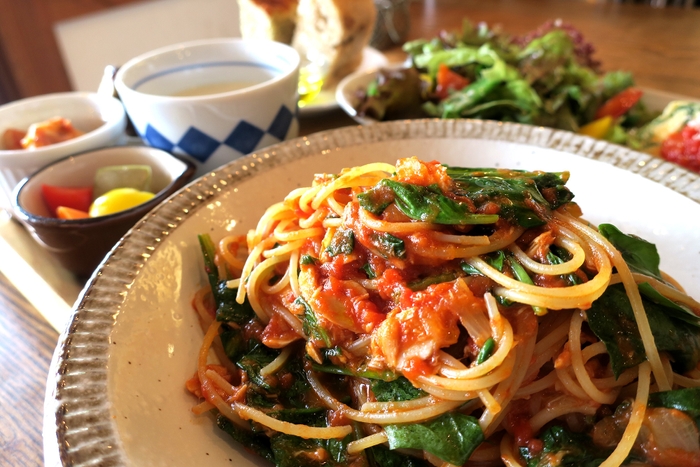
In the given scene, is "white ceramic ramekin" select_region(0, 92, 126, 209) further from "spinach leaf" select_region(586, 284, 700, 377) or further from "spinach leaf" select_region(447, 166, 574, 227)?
"spinach leaf" select_region(586, 284, 700, 377)

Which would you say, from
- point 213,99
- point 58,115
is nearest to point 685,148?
point 213,99

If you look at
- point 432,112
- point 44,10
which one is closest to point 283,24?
point 432,112

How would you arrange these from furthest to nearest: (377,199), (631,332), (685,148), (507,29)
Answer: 1. (507,29)
2. (685,148)
3. (377,199)
4. (631,332)

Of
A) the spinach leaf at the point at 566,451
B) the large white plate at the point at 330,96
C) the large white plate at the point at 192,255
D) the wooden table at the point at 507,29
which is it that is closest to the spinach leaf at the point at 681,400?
the spinach leaf at the point at 566,451

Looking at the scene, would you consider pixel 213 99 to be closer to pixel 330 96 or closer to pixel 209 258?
pixel 209 258

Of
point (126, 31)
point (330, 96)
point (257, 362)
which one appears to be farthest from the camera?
point (126, 31)

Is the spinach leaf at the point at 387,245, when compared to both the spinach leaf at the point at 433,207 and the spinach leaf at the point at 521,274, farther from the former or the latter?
the spinach leaf at the point at 521,274
